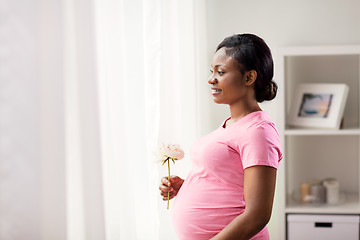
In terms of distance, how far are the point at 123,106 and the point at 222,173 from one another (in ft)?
1.05

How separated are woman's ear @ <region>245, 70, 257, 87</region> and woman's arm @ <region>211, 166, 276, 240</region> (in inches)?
9.2

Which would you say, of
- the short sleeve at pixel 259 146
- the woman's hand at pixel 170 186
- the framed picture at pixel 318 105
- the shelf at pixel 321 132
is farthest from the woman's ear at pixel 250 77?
the framed picture at pixel 318 105

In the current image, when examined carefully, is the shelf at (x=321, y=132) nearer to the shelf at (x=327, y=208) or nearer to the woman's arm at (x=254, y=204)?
the shelf at (x=327, y=208)

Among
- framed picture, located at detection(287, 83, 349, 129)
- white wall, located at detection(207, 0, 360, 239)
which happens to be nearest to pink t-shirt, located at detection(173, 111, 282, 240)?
framed picture, located at detection(287, 83, 349, 129)

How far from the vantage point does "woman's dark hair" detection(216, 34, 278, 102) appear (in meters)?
1.24

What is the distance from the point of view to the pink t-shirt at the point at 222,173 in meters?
1.17

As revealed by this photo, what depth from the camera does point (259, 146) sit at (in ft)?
3.78

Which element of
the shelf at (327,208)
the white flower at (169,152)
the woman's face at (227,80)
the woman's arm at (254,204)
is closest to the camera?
the woman's arm at (254,204)

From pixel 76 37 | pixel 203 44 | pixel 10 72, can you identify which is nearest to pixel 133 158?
pixel 76 37

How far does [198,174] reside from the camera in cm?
132

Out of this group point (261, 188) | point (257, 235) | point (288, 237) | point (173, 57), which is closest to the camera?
point (261, 188)

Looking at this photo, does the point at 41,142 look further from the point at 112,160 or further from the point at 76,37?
the point at 112,160

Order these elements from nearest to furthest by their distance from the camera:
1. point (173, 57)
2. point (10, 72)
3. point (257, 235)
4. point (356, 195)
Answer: point (10, 72)
point (257, 235)
point (173, 57)
point (356, 195)

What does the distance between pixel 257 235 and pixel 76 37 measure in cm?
71
